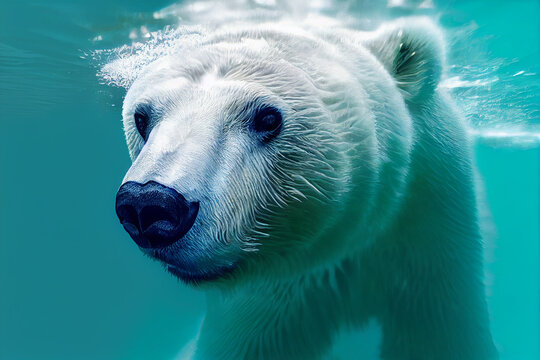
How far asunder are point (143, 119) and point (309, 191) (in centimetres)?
85

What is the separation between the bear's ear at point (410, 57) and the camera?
8.92ft

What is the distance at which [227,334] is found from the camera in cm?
320

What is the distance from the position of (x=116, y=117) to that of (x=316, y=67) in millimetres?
13687

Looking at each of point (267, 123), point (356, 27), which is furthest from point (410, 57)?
point (356, 27)

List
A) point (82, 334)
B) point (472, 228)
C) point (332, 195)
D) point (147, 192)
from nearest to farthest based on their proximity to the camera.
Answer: point (147, 192), point (332, 195), point (472, 228), point (82, 334)

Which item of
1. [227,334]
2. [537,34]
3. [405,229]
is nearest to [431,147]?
[405,229]

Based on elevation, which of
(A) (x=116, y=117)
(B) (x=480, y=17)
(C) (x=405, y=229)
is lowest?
(C) (x=405, y=229)

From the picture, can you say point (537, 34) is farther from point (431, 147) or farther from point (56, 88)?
point (56, 88)

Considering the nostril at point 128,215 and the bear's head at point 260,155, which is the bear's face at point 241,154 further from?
the nostril at point 128,215

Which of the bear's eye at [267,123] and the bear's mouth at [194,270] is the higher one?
the bear's eye at [267,123]

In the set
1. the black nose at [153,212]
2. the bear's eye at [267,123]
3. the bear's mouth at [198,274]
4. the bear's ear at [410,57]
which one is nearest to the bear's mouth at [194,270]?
the bear's mouth at [198,274]

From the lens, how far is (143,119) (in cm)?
222

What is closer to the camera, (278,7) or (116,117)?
(278,7)

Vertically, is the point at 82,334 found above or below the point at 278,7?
below
